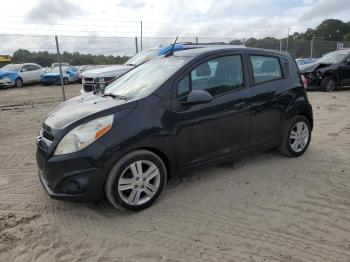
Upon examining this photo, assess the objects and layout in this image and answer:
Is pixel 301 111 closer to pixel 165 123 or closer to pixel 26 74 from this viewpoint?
pixel 165 123

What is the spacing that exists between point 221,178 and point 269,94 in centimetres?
131

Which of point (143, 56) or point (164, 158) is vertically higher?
point (143, 56)

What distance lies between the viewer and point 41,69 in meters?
22.0

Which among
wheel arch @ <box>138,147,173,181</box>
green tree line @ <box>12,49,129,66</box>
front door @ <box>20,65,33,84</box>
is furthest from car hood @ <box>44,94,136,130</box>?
front door @ <box>20,65,33,84</box>

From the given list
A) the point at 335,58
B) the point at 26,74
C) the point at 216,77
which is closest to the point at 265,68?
the point at 216,77

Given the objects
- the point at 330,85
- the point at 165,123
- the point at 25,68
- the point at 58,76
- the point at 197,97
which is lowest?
the point at 330,85

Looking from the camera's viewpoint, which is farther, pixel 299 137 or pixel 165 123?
pixel 299 137

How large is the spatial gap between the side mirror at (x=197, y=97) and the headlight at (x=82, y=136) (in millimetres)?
918

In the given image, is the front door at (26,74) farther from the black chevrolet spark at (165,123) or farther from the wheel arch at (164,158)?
the wheel arch at (164,158)

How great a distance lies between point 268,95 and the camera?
15.9 feet

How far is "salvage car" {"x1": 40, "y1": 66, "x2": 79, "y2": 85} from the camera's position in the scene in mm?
21469

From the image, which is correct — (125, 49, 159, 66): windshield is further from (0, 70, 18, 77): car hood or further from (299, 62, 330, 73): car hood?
(0, 70, 18, 77): car hood

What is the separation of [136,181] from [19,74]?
19365 mm

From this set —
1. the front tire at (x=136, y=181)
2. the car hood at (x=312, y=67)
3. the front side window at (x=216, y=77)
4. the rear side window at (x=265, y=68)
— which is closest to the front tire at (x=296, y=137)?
the rear side window at (x=265, y=68)
